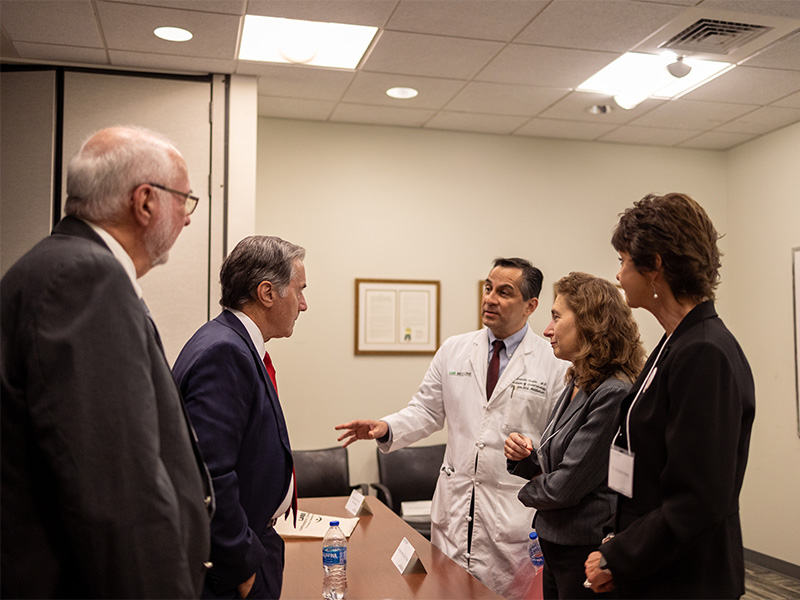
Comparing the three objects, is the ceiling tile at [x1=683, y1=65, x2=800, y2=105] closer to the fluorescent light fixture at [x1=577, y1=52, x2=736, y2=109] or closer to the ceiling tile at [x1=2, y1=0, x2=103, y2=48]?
the fluorescent light fixture at [x1=577, y1=52, x2=736, y2=109]

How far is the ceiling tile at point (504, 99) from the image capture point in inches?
177

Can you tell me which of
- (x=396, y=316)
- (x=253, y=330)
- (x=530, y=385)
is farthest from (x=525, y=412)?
(x=396, y=316)

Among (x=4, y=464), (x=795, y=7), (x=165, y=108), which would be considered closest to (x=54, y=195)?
(x=165, y=108)

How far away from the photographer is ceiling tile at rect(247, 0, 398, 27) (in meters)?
3.38

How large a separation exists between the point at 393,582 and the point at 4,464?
1.43 meters

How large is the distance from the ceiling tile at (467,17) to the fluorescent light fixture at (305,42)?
30cm

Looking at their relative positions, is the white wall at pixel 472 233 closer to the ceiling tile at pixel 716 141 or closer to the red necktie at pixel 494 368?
the ceiling tile at pixel 716 141

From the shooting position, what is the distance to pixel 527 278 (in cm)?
331

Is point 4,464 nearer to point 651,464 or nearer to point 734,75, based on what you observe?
point 651,464

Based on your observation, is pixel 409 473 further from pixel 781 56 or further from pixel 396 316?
pixel 781 56

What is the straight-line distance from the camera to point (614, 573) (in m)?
1.72

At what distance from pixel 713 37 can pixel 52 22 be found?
11.4 ft

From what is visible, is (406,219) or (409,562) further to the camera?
(406,219)

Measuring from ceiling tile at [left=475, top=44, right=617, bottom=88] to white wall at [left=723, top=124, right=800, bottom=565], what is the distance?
6.78 feet
